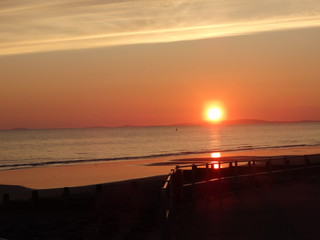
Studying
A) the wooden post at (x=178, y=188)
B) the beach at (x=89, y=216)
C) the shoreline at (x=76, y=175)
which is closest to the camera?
the beach at (x=89, y=216)

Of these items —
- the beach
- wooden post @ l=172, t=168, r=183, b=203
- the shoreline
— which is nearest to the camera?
the beach

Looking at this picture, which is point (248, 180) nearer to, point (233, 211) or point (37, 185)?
point (233, 211)

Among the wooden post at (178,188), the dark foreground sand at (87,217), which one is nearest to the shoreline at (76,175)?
the dark foreground sand at (87,217)

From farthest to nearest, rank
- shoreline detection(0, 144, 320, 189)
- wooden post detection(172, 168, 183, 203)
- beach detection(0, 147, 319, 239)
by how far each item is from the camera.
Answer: shoreline detection(0, 144, 320, 189)
wooden post detection(172, 168, 183, 203)
beach detection(0, 147, 319, 239)

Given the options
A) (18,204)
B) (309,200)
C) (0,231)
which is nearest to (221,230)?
(309,200)

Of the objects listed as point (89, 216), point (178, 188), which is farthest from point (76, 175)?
point (178, 188)

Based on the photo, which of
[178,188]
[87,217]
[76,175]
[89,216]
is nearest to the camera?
[178,188]

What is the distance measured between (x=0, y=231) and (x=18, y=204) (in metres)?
5.52

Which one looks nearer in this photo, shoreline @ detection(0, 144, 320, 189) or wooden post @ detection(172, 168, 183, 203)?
wooden post @ detection(172, 168, 183, 203)

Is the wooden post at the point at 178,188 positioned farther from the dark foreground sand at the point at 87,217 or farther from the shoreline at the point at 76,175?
the shoreline at the point at 76,175

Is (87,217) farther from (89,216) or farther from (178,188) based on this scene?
(178,188)

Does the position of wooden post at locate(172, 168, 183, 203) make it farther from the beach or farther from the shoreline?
the shoreline

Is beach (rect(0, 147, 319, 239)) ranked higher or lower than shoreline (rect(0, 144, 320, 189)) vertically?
lower

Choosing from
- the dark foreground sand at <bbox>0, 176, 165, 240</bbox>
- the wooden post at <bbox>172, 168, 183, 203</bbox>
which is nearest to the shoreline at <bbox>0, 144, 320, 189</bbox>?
the dark foreground sand at <bbox>0, 176, 165, 240</bbox>
